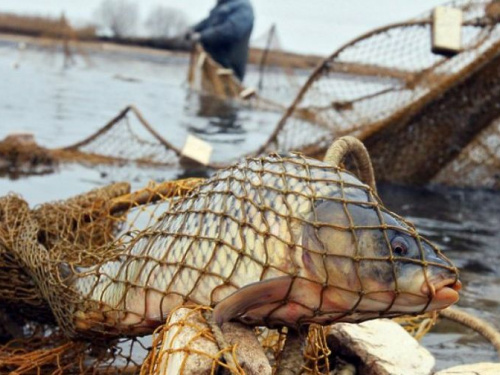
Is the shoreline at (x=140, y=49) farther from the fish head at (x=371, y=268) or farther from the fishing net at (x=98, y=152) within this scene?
the fish head at (x=371, y=268)

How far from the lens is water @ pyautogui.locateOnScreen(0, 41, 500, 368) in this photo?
5340mm

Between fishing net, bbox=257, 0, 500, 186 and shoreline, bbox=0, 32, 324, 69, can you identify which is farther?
shoreline, bbox=0, 32, 324, 69

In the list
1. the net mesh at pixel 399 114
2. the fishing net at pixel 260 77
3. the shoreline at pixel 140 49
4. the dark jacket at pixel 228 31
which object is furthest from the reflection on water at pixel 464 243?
the shoreline at pixel 140 49

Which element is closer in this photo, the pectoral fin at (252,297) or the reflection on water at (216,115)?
the pectoral fin at (252,297)

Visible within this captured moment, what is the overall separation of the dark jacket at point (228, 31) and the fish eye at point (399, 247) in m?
14.6

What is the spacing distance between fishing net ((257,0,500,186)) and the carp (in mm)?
4638

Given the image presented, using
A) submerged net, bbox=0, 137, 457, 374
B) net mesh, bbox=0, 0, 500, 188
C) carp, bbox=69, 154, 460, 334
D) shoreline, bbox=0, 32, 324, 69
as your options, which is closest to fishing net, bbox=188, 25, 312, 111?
shoreline, bbox=0, 32, 324, 69

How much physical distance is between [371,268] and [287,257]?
0.90 ft

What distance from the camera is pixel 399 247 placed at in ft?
7.75

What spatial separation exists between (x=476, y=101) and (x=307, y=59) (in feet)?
75.4

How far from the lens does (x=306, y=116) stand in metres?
8.33

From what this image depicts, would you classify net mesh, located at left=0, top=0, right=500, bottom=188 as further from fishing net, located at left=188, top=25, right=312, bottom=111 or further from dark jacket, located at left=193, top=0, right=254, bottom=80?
dark jacket, located at left=193, top=0, right=254, bottom=80

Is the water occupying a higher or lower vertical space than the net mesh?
lower

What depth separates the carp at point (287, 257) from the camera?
7.66 ft
